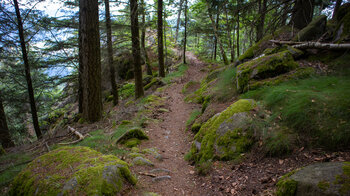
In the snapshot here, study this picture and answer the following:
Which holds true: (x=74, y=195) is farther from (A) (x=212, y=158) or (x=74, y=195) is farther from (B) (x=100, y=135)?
(B) (x=100, y=135)

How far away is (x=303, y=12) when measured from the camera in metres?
6.70

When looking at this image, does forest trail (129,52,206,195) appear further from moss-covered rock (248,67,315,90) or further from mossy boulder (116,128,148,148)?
moss-covered rock (248,67,315,90)

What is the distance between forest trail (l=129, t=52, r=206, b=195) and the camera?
11.0ft

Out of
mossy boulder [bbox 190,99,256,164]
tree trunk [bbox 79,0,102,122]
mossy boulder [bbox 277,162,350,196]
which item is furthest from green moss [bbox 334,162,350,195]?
tree trunk [bbox 79,0,102,122]

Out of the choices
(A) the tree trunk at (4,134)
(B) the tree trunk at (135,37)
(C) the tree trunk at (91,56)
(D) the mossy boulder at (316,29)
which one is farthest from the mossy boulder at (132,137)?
(A) the tree trunk at (4,134)

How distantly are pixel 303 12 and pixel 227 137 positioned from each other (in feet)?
21.2

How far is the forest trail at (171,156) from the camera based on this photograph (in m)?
3.34

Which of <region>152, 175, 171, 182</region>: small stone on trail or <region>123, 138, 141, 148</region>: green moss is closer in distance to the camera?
<region>152, 175, 171, 182</region>: small stone on trail

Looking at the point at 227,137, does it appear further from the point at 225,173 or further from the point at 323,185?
the point at 323,185

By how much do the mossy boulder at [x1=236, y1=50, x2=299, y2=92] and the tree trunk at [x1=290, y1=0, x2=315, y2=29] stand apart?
1.83m

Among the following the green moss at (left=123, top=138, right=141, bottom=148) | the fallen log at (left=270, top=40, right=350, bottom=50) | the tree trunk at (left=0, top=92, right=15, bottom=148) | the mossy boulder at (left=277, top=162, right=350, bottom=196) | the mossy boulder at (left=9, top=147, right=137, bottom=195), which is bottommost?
the tree trunk at (left=0, top=92, right=15, bottom=148)

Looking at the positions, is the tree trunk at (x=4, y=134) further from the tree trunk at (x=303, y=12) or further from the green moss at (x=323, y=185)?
the tree trunk at (x=303, y=12)

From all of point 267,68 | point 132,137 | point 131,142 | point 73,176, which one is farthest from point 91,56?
point 267,68

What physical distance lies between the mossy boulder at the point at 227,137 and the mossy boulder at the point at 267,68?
Result: 5.07 ft
